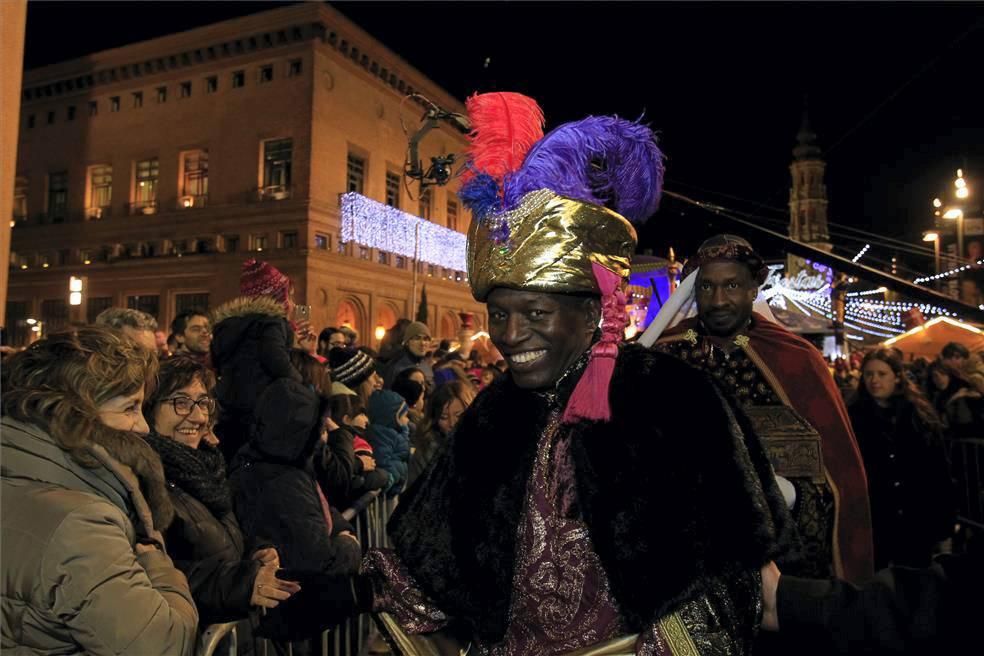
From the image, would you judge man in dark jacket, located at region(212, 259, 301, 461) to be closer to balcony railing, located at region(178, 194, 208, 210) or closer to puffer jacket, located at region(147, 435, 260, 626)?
puffer jacket, located at region(147, 435, 260, 626)

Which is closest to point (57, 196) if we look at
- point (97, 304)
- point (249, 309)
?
point (97, 304)

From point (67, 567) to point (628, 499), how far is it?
1.53 m

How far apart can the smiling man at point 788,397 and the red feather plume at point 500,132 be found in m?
1.58

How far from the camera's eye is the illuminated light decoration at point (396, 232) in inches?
1352

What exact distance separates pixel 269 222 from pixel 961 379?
3124 cm

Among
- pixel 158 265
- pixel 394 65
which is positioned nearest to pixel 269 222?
pixel 158 265

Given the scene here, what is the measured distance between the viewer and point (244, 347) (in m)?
4.50

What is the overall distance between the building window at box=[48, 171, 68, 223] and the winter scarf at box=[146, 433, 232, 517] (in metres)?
44.6

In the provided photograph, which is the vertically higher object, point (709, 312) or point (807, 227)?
point (807, 227)

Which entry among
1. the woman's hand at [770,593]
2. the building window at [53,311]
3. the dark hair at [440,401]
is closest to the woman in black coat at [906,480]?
the dark hair at [440,401]

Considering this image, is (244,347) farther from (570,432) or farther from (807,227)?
(807,227)

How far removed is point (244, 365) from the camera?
4.42m

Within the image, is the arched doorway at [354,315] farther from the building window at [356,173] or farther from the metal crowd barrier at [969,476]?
the metal crowd barrier at [969,476]

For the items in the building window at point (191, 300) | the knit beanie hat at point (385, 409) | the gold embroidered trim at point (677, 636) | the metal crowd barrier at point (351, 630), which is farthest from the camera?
the building window at point (191, 300)
